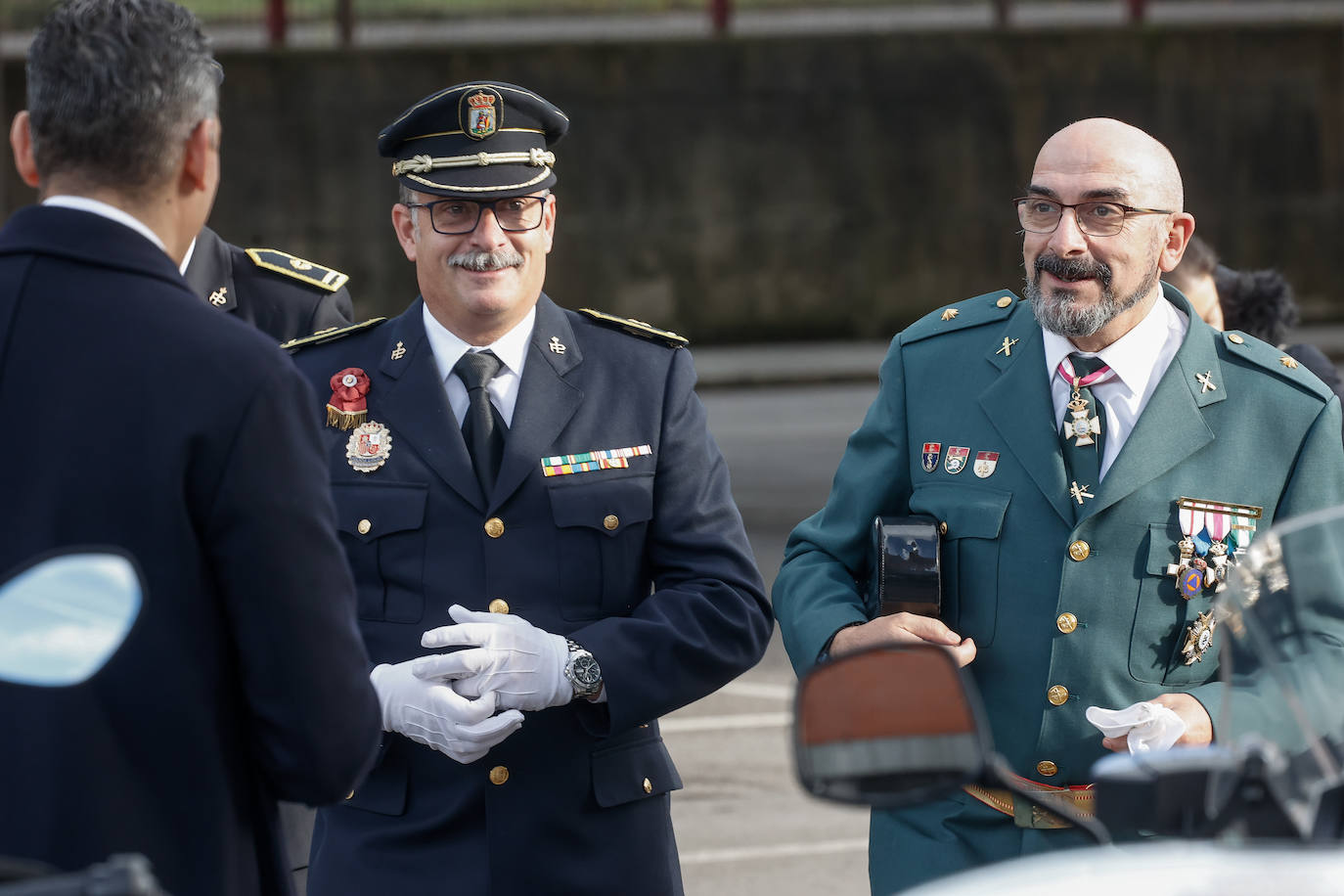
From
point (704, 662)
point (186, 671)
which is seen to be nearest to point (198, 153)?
point (186, 671)

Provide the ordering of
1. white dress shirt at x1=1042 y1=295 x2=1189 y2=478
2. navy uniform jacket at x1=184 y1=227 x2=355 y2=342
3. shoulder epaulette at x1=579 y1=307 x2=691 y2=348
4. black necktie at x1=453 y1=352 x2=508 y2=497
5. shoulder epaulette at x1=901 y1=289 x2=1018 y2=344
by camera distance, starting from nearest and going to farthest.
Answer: white dress shirt at x1=1042 y1=295 x2=1189 y2=478, black necktie at x1=453 y1=352 x2=508 y2=497, shoulder epaulette at x1=901 y1=289 x2=1018 y2=344, shoulder epaulette at x1=579 y1=307 x2=691 y2=348, navy uniform jacket at x1=184 y1=227 x2=355 y2=342

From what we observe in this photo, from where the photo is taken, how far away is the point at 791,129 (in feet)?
62.1

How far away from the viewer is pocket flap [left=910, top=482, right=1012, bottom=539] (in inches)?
131

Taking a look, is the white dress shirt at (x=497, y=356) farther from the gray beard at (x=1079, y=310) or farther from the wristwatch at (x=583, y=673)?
the gray beard at (x=1079, y=310)

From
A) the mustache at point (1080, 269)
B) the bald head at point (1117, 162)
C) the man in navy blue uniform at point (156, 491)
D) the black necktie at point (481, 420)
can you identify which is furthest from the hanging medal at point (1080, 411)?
the man in navy blue uniform at point (156, 491)

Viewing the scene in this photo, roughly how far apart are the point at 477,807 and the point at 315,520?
1194 millimetres

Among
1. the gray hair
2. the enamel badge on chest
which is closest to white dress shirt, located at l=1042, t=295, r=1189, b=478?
the enamel badge on chest

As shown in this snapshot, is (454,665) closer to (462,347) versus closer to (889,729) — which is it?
→ (462,347)

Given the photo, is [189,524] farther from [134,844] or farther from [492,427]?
[492,427]

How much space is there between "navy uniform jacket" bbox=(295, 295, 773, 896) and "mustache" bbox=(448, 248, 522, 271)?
0.19 m

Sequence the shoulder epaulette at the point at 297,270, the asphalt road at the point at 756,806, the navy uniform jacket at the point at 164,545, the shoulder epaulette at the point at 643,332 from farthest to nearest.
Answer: the asphalt road at the point at 756,806
the shoulder epaulette at the point at 297,270
the shoulder epaulette at the point at 643,332
the navy uniform jacket at the point at 164,545

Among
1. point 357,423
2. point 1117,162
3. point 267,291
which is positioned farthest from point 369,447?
point 1117,162

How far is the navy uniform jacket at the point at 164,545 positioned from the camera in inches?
87.0

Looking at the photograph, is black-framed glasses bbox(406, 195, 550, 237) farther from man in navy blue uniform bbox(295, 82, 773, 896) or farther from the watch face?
the watch face
